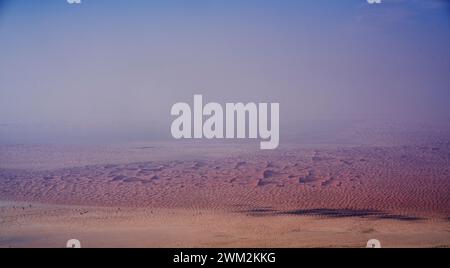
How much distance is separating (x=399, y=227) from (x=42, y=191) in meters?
6.43

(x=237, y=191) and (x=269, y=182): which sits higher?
(x=269, y=182)

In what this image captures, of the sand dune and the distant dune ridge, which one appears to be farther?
the sand dune

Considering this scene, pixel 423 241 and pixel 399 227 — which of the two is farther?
pixel 399 227

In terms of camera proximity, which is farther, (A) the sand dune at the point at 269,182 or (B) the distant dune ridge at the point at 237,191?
(A) the sand dune at the point at 269,182

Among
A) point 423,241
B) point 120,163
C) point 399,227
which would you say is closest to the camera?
point 423,241

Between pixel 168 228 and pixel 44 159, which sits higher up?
pixel 44 159

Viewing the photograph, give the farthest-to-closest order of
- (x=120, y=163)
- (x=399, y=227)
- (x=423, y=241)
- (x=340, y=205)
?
(x=120, y=163) → (x=340, y=205) → (x=399, y=227) → (x=423, y=241)

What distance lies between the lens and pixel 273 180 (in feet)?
34.3

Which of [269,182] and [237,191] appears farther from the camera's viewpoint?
[269,182]

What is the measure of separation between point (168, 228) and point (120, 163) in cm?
303

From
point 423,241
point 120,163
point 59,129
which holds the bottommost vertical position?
point 423,241

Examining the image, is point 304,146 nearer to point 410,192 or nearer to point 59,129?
point 410,192

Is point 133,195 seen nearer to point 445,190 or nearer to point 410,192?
point 410,192

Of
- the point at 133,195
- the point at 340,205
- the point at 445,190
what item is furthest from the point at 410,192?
the point at 133,195
